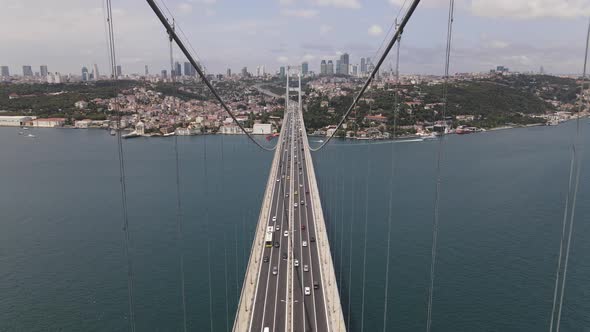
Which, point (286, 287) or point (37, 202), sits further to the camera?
point (37, 202)

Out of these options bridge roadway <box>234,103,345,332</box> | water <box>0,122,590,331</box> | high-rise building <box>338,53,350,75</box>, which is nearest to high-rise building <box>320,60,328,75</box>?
high-rise building <box>338,53,350,75</box>

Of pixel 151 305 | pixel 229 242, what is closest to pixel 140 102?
pixel 229 242

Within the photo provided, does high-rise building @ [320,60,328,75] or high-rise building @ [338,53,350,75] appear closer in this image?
high-rise building @ [338,53,350,75]

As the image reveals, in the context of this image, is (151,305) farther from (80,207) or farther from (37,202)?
(37,202)

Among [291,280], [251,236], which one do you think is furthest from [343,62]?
[291,280]

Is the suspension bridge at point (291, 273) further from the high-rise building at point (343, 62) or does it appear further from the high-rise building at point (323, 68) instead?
the high-rise building at point (323, 68)

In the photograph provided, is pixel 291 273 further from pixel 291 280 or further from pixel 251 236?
pixel 251 236

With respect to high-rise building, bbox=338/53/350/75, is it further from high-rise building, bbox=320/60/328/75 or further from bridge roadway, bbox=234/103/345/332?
bridge roadway, bbox=234/103/345/332

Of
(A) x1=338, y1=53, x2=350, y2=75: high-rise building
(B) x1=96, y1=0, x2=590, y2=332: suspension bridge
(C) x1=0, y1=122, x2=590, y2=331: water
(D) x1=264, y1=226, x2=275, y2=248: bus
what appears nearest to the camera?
(B) x1=96, y1=0, x2=590, y2=332: suspension bridge
